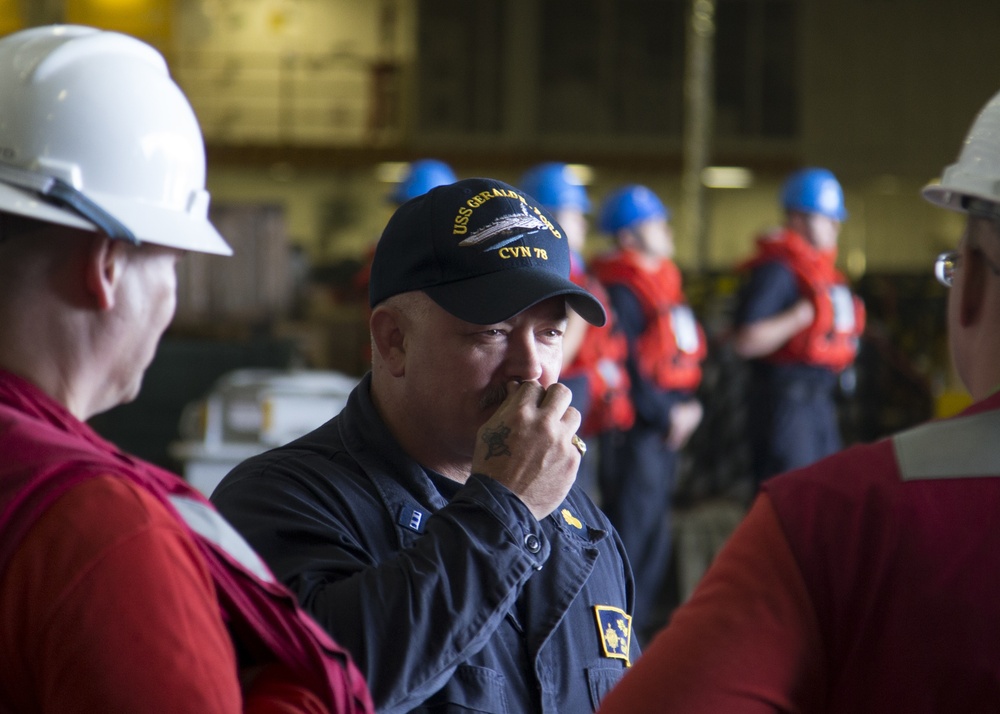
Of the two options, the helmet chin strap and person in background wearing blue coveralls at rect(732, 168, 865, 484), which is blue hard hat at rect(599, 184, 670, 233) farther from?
the helmet chin strap

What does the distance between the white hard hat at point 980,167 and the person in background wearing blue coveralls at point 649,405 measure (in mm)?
5259

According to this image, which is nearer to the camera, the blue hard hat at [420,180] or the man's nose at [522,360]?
the man's nose at [522,360]

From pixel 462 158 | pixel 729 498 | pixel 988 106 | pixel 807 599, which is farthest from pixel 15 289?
pixel 462 158

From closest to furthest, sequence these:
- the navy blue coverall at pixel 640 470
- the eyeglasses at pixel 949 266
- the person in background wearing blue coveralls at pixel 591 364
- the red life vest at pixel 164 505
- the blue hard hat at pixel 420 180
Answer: the red life vest at pixel 164 505 < the eyeglasses at pixel 949 266 < the person in background wearing blue coveralls at pixel 591 364 < the navy blue coverall at pixel 640 470 < the blue hard hat at pixel 420 180

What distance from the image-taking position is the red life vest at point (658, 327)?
675cm

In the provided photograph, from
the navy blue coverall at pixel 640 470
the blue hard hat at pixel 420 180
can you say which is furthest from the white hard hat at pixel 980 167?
the blue hard hat at pixel 420 180

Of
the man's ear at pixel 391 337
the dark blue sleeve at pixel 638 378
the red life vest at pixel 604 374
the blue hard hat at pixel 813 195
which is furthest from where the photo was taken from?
the blue hard hat at pixel 813 195

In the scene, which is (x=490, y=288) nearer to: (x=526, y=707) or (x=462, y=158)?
(x=526, y=707)

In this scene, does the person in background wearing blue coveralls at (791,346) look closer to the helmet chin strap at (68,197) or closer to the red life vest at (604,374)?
the red life vest at (604,374)

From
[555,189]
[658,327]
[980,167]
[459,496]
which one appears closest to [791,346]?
[658,327]

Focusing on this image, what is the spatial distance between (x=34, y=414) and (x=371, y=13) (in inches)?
832

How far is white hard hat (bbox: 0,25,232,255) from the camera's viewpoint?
1.24m

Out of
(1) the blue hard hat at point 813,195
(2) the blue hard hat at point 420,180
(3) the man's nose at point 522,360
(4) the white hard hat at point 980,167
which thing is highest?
(4) the white hard hat at point 980,167

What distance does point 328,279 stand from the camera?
1652 cm
